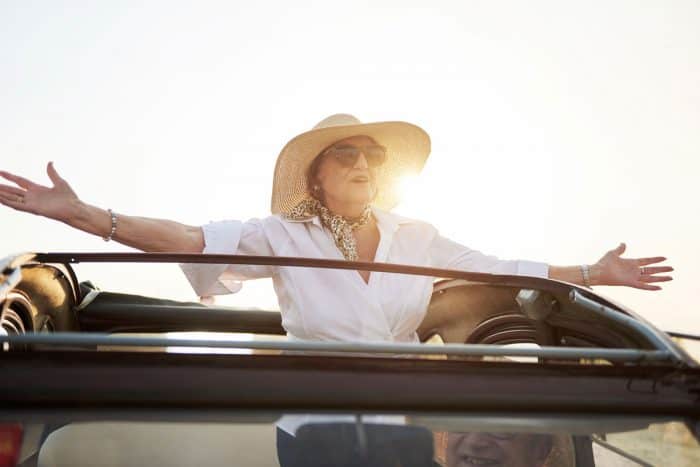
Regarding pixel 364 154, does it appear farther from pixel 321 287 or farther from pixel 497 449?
pixel 497 449

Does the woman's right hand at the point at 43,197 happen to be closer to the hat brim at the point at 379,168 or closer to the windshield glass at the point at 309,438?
the hat brim at the point at 379,168

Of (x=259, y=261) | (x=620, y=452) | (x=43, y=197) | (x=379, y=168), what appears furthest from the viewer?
(x=379, y=168)

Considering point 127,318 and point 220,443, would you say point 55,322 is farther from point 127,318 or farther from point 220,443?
point 220,443

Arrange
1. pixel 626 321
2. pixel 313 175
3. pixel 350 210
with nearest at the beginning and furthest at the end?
pixel 626 321 < pixel 350 210 < pixel 313 175

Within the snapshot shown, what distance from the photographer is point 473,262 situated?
10.4ft

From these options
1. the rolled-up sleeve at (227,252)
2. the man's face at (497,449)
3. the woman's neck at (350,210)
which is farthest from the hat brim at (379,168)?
the man's face at (497,449)

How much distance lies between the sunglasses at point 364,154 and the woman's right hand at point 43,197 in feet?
4.00

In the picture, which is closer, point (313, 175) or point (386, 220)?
point (386, 220)

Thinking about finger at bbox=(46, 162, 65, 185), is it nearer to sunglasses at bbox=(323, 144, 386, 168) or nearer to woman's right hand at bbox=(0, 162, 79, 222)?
woman's right hand at bbox=(0, 162, 79, 222)

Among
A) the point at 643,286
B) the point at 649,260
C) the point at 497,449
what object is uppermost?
the point at 649,260

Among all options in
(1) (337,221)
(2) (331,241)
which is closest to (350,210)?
(1) (337,221)

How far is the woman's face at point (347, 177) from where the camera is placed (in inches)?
129

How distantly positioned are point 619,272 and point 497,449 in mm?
1761

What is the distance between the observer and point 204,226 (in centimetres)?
296
